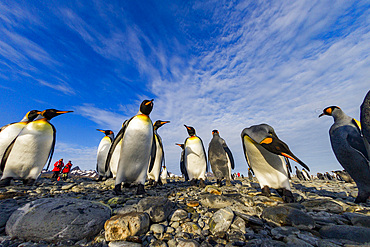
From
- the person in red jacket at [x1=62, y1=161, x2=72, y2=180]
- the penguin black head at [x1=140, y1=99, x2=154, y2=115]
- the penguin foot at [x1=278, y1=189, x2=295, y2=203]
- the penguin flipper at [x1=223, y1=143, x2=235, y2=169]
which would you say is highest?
the penguin black head at [x1=140, y1=99, x2=154, y2=115]

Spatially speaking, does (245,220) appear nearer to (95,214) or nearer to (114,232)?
(114,232)

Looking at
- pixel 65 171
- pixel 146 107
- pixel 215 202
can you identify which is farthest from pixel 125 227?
pixel 65 171

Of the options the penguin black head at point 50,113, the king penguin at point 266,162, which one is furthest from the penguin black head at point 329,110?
the penguin black head at point 50,113

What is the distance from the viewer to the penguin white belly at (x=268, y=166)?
12.0 ft

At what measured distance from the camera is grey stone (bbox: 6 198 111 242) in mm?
1853

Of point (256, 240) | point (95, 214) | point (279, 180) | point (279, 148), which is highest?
point (279, 148)

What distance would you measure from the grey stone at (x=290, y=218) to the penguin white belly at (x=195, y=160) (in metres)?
4.00

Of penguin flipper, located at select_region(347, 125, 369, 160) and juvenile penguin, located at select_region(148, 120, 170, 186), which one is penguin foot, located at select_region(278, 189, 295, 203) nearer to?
penguin flipper, located at select_region(347, 125, 369, 160)

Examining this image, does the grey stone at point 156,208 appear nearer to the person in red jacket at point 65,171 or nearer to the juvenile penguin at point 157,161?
the juvenile penguin at point 157,161

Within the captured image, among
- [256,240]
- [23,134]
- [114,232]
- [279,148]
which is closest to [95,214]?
[114,232]

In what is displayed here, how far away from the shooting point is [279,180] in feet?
11.9

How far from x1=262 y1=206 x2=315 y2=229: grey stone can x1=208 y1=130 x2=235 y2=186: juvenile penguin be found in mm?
3969

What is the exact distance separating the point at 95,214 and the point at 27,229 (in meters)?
0.68

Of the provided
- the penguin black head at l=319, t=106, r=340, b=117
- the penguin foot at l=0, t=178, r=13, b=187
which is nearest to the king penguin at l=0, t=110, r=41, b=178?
the penguin foot at l=0, t=178, r=13, b=187
